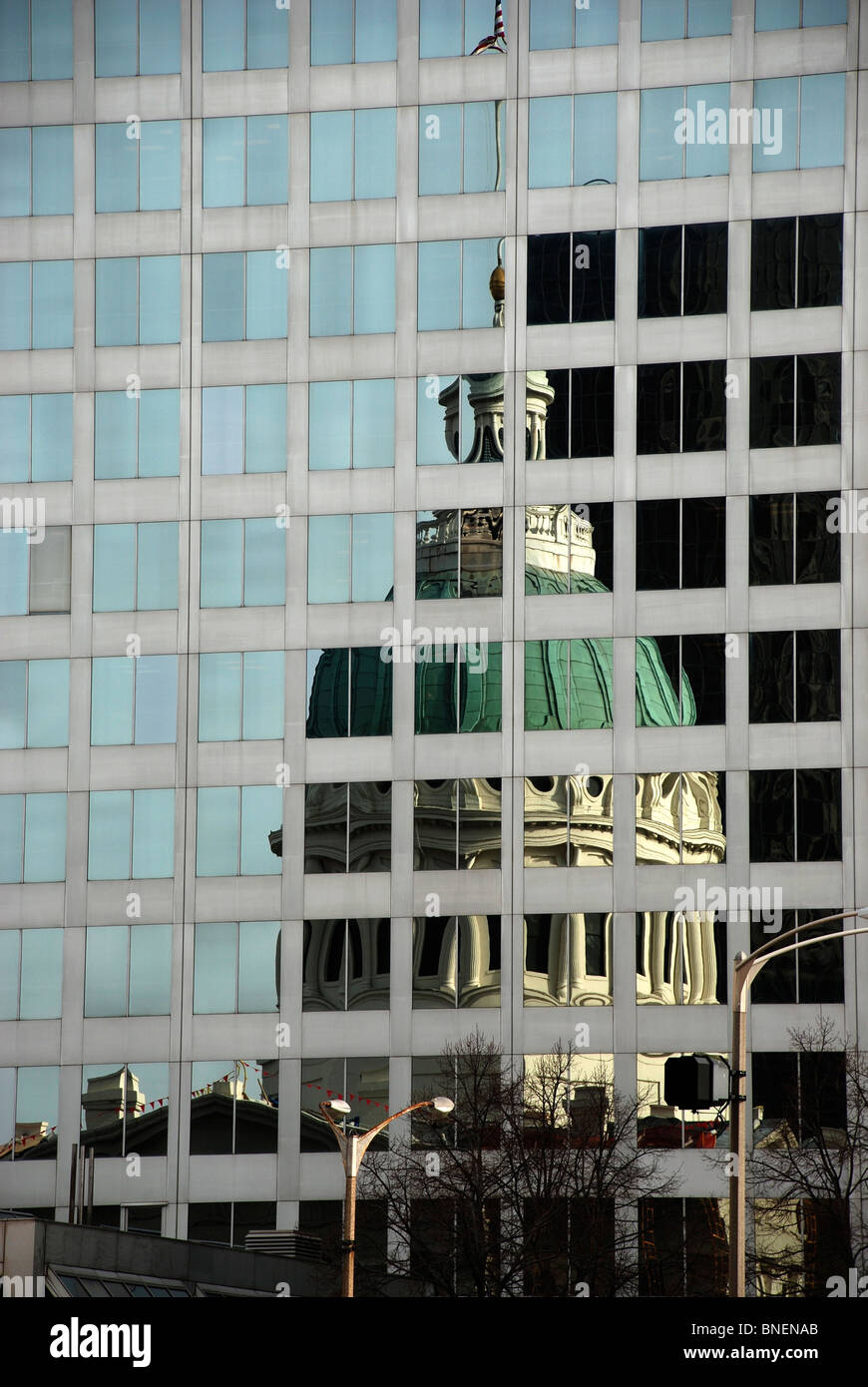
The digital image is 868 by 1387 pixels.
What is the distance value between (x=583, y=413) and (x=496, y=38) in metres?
13.5

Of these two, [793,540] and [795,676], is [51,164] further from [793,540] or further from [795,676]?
[795,676]

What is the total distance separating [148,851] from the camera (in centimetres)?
5894

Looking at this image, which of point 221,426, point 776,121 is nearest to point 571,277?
point 776,121

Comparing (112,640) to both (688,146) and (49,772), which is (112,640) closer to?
(49,772)

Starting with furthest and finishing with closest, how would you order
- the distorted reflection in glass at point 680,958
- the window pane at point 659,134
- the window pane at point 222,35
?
the window pane at point 222,35 < the window pane at point 659,134 < the distorted reflection in glass at point 680,958

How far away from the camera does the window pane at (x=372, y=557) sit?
59.0m

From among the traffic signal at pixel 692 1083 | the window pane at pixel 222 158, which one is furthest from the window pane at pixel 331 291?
the traffic signal at pixel 692 1083

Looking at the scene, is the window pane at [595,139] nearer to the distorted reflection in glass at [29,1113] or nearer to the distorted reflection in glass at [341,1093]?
the distorted reflection in glass at [341,1093]

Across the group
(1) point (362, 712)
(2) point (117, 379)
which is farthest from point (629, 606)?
(2) point (117, 379)

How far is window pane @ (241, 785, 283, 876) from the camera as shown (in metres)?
58.2

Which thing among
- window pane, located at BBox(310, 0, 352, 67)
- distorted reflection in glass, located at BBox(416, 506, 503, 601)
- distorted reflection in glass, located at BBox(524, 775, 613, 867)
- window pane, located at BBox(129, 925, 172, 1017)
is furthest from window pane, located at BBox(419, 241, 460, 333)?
window pane, located at BBox(129, 925, 172, 1017)

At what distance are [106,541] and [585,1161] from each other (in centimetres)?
2625

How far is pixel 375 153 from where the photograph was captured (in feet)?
200

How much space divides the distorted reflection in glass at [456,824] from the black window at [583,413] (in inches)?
446
